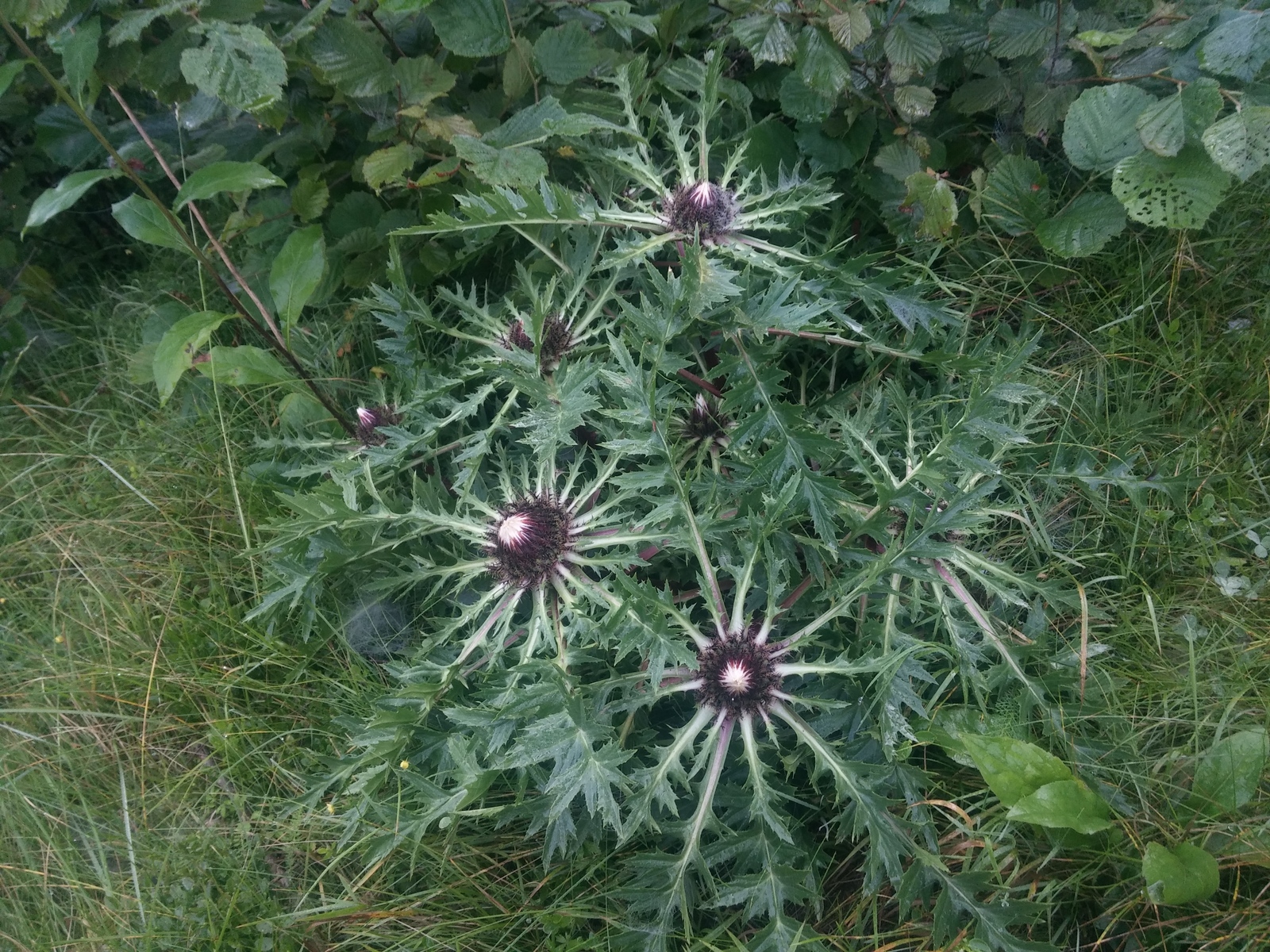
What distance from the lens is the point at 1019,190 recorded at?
2.37 m

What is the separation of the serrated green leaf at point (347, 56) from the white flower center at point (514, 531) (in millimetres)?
1177

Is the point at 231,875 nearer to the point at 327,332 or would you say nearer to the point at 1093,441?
the point at 327,332

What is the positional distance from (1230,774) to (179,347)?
2.46 meters

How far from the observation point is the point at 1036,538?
6.95 feet

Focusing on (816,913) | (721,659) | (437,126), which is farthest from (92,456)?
(816,913)

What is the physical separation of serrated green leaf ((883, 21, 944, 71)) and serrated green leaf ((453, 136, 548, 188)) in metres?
0.91

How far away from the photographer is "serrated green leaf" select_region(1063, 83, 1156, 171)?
7.18 ft

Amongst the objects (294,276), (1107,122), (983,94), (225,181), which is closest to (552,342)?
(294,276)

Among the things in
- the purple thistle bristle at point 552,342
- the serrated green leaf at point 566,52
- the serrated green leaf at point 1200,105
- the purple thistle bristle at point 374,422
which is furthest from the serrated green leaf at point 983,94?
the purple thistle bristle at point 374,422

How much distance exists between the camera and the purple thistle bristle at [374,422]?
2.21 m

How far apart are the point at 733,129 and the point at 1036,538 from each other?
1392mm

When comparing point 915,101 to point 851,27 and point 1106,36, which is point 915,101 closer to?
point 851,27

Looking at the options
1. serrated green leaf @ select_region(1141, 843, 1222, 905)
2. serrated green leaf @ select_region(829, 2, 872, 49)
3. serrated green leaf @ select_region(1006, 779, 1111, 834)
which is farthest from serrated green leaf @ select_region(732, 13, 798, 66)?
serrated green leaf @ select_region(1141, 843, 1222, 905)

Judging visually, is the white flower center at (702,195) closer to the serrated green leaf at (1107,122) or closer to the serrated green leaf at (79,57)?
the serrated green leaf at (1107,122)
